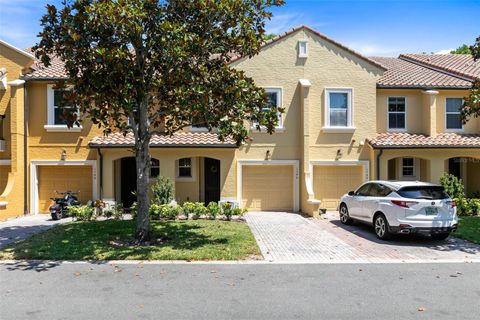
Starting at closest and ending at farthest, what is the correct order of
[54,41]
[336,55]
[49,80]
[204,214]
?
[54,41]
[204,214]
[49,80]
[336,55]

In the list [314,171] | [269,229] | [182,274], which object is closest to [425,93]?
[314,171]

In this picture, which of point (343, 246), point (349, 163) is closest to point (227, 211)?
point (343, 246)

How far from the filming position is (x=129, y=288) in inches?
266

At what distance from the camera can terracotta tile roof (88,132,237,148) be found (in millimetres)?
15750

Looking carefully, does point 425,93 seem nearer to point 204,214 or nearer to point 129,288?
point 204,214

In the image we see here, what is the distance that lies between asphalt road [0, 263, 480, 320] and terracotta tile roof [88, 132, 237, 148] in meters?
7.99

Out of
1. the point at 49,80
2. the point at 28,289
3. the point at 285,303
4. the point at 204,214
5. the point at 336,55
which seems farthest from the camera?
the point at 336,55

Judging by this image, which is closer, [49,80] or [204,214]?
[204,214]

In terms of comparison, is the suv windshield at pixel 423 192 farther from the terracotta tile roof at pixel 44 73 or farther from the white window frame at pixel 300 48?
the terracotta tile roof at pixel 44 73

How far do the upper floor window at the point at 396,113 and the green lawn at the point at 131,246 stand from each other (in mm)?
9485

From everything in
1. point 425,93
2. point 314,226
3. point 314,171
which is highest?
point 425,93

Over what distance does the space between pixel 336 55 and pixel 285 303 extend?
1346cm

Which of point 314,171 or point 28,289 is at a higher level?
point 314,171

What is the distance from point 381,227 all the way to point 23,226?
459 inches
